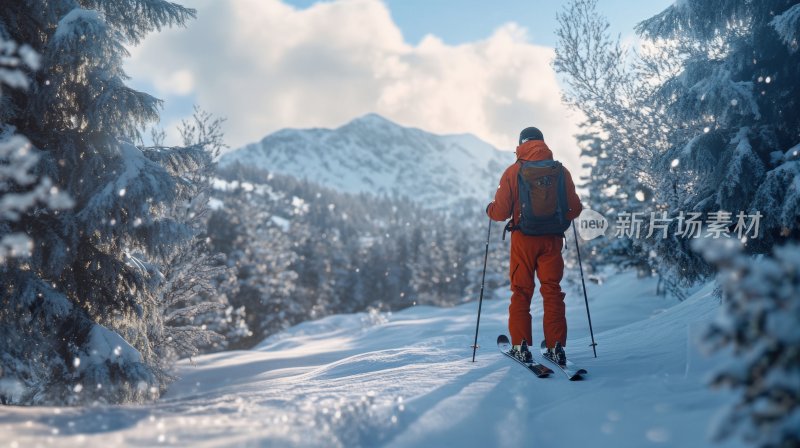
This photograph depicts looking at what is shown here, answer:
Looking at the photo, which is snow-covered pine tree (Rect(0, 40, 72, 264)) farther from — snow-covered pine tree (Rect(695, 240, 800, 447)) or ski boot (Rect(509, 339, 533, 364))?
snow-covered pine tree (Rect(695, 240, 800, 447))

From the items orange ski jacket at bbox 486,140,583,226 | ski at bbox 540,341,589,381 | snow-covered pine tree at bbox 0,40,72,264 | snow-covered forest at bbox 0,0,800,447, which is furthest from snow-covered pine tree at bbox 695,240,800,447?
snow-covered pine tree at bbox 0,40,72,264

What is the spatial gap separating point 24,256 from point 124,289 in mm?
1152

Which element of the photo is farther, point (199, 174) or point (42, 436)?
point (199, 174)

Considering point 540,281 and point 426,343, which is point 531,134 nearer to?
point 540,281

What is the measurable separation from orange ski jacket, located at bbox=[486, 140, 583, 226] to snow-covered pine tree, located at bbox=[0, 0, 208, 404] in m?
3.82

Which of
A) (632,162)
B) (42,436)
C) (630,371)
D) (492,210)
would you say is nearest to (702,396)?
(630,371)

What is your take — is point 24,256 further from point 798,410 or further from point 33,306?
point 798,410

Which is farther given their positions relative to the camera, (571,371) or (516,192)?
(516,192)

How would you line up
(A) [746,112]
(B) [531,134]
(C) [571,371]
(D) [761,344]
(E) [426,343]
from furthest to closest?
(E) [426,343], (A) [746,112], (B) [531,134], (C) [571,371], (D) [761,344]

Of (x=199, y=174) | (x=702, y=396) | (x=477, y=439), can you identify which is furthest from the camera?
(x=199, y=174)

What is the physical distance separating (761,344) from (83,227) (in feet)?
20.6

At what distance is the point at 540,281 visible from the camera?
5254mm

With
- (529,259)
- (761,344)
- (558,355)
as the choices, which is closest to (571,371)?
(558,355)

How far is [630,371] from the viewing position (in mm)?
4508
